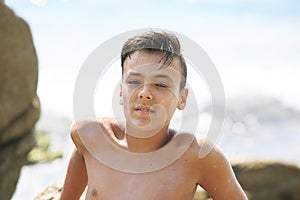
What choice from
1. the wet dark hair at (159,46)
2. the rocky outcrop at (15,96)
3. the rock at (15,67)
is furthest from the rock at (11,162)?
the wet dark hair at (159,46)

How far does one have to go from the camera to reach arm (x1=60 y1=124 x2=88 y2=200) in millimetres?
2320

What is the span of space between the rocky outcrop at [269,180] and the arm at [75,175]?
103 inches

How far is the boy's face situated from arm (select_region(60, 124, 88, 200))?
37cm

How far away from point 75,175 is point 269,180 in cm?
293

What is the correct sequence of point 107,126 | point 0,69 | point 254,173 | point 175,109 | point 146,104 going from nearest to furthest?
1. point 146,104
2. point 175,109
3. point 107,126
4. point 254,173
5. point 0,69

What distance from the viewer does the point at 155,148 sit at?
214 centimetres

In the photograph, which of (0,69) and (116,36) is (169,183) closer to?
(116,36)

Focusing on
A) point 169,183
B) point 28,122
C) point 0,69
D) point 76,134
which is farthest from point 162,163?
point 28,122

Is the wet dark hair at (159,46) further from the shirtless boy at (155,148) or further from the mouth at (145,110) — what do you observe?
the mouth at (145,110)

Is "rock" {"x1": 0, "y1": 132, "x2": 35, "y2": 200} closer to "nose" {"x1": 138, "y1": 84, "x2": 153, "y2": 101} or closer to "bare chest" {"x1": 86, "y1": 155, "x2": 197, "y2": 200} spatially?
"bare chest" {"x1": 86, "y1": 155, "x2": 197, "y2": 200}

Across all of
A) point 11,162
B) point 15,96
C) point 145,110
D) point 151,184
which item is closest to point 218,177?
point 151,184

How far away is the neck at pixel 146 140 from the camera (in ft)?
6.93

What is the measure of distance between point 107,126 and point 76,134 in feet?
0.49

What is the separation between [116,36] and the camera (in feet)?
7.04
